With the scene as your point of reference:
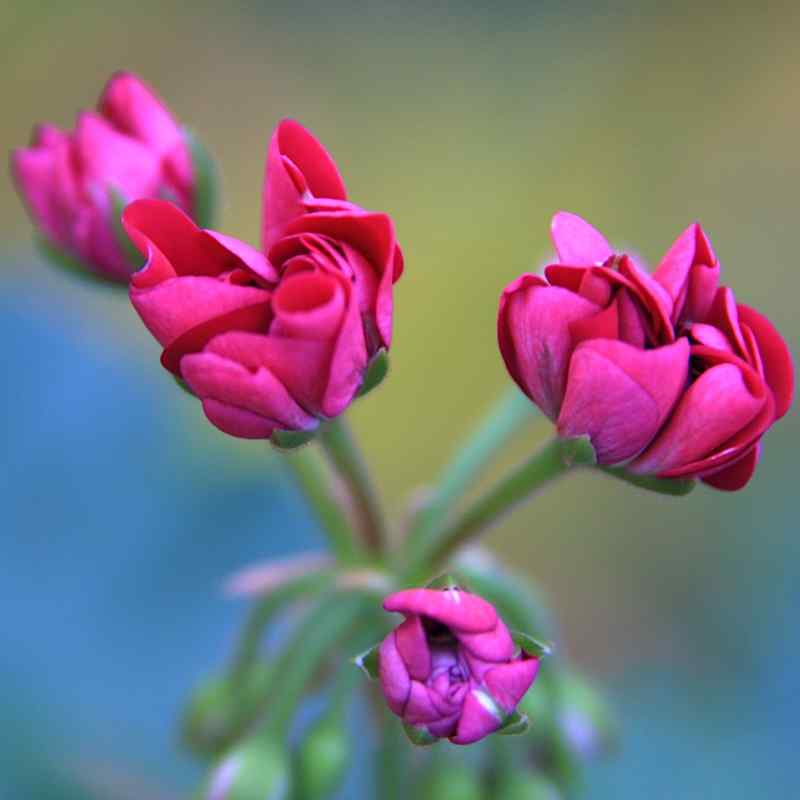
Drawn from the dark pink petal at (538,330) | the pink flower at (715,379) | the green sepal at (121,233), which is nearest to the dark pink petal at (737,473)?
the pink flower at (715,379)

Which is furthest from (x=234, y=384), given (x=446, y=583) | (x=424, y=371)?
(x=424, y=371)

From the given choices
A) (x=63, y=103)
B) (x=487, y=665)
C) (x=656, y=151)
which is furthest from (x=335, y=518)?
(x=63, y=103)

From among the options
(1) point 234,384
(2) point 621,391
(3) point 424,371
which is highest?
(1) point 234,384

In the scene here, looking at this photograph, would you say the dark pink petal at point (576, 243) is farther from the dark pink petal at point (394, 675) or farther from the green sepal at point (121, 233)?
the green sepal at point (121, 233)

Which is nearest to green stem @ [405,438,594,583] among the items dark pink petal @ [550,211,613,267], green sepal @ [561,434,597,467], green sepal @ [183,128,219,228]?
green sepal @ [561,434,597,467]

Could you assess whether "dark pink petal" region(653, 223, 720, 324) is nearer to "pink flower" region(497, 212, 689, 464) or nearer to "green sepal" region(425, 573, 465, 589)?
"pink flower" region(497, 212, 689, 464)

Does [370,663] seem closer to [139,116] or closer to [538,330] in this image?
[538,330]
